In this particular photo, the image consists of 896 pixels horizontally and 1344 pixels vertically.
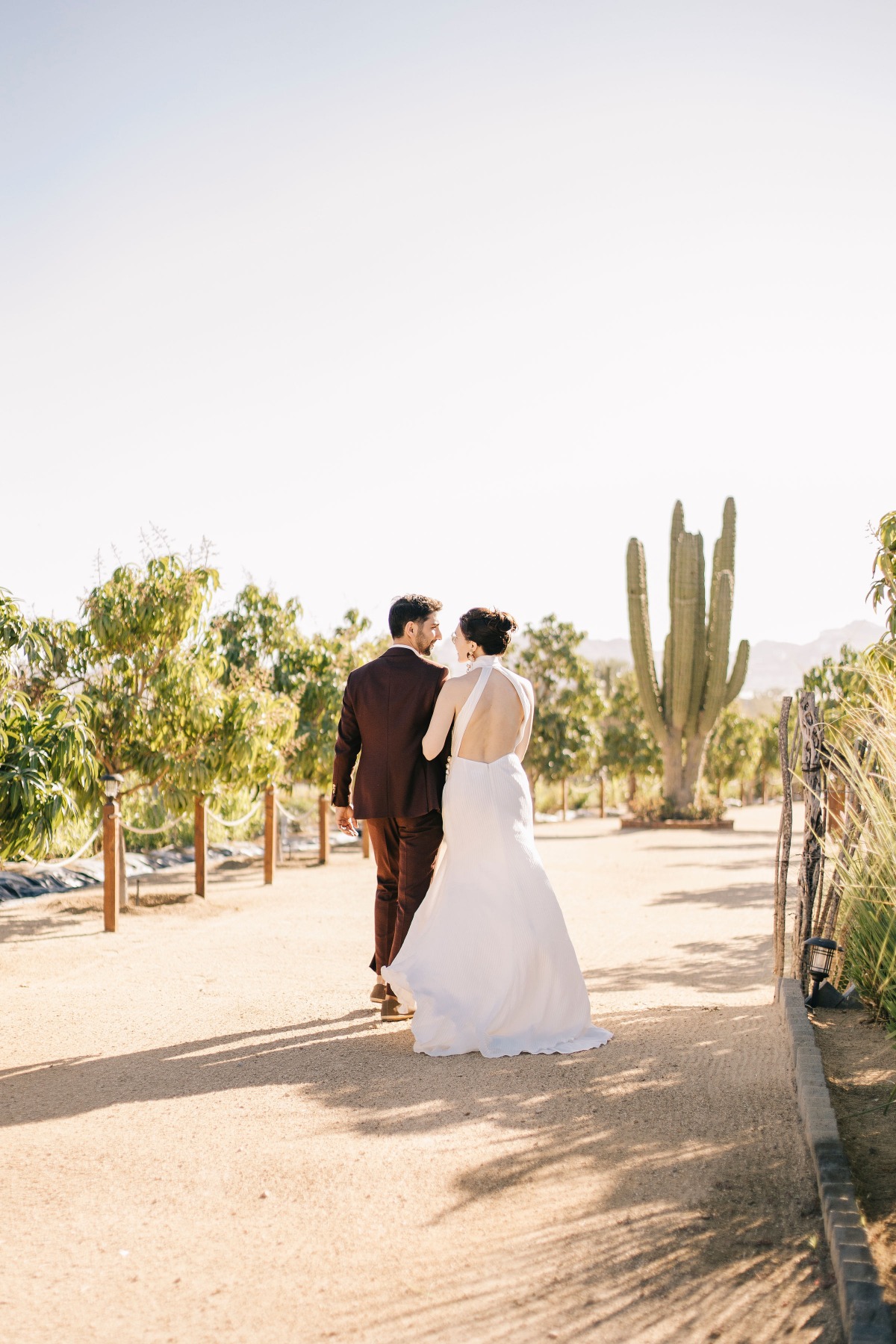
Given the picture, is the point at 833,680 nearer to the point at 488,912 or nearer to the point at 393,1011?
the point at 393,1011

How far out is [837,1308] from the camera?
8.02 ft

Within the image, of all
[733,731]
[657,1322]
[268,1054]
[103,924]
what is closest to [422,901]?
[268,1054]

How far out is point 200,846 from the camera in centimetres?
1104

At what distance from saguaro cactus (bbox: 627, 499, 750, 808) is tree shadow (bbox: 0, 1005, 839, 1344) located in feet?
64.9

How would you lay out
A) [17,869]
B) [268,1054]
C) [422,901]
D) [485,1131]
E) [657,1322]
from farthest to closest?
1. [17,869]
2. [422,901]
3. [268,1054]
4. [485,1131]
5. [657,1322]

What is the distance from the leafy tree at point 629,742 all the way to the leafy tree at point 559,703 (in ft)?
16.5

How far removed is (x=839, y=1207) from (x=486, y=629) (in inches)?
120

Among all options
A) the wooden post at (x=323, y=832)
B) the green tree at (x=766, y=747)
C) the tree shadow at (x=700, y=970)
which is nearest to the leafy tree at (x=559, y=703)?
the wooden post at (x=323, y=832)

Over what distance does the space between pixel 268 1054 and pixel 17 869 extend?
31.6 feet

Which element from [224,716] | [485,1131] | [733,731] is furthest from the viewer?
[733,731]

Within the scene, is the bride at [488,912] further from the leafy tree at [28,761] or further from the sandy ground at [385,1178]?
the leafy tree at [28,761]

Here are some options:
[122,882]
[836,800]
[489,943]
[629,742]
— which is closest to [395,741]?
[489,943]

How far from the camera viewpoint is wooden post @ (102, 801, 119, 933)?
340 inches

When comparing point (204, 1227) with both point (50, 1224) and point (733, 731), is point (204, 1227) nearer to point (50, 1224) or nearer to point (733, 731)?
point (50, 1224)
